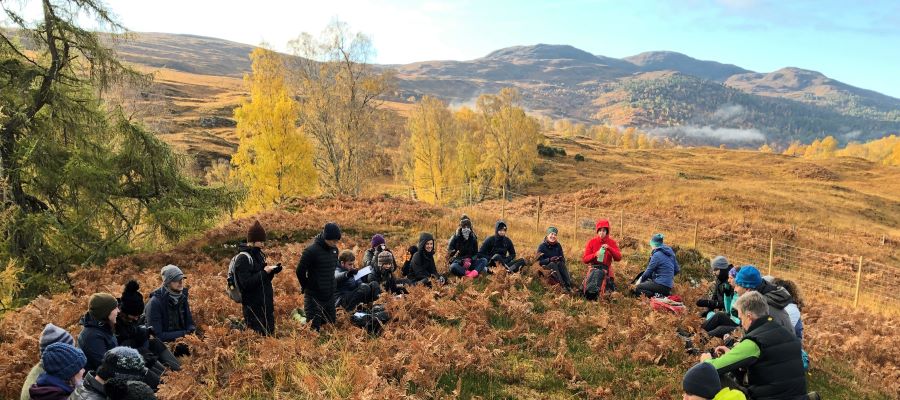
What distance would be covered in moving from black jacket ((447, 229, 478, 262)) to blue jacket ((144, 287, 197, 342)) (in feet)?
20.8

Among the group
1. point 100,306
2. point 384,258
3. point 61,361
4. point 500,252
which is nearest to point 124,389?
point 61,361

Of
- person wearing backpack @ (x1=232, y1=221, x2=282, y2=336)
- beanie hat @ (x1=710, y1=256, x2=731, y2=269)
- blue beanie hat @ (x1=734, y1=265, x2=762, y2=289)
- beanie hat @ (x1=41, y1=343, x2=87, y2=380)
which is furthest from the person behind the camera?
beanie hat @ (x1=710, y1=256, x2=731, y2=269)

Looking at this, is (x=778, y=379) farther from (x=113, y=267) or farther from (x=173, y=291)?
(x=113, y=267)

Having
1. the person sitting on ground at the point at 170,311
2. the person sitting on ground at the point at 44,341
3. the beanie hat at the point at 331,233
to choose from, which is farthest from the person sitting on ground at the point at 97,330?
the beanie hat at the point at 331,233

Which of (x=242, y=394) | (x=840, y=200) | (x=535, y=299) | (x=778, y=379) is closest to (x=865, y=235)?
(x=840, y=200)

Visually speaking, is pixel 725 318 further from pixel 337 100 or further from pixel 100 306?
pixel 337 100

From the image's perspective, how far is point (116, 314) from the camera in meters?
5.97

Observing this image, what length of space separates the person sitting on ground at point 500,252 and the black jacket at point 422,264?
172 centimetres

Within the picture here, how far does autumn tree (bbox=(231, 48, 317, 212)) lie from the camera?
91.1ft

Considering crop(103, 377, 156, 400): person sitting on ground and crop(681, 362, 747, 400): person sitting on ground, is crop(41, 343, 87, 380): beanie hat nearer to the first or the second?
crop(103, 377, 156, 400): person sitting on ground

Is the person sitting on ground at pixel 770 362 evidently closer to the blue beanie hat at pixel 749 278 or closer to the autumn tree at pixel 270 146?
the blue beanie hat at pixel 749 278

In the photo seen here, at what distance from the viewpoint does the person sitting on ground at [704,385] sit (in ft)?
13.0

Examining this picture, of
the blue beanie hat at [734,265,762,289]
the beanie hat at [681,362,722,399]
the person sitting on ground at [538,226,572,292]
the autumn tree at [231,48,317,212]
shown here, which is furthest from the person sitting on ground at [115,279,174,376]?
the autumn tree at [231,48,317,212]

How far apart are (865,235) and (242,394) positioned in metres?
42.3
